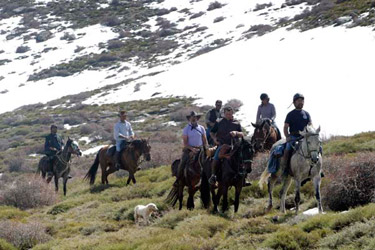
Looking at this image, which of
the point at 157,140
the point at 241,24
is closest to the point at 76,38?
the point at 241,24

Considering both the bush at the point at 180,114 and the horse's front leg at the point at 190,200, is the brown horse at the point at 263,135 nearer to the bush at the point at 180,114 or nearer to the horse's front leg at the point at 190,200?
the horse's front leg at the point at 190,200

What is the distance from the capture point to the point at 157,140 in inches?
1355

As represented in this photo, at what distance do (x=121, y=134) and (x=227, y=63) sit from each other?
33.6 m

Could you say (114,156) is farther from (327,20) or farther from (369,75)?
(327,20)

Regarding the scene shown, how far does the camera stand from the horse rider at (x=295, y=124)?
40.4 feet

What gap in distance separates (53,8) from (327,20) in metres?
61.3

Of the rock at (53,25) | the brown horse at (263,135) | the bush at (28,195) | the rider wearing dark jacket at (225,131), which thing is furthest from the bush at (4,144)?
the rock at (53,25)

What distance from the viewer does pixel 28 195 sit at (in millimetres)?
19859

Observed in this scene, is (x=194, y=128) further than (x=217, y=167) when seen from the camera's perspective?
Yes

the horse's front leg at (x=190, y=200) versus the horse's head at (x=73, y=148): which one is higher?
the horse's head at (x=73, y=148)

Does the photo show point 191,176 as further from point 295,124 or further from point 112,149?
point 112,149

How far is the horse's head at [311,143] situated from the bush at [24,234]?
246 inches

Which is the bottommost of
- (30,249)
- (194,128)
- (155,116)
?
(155,116)

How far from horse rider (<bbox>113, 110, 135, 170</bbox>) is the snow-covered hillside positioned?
39.2 ft
